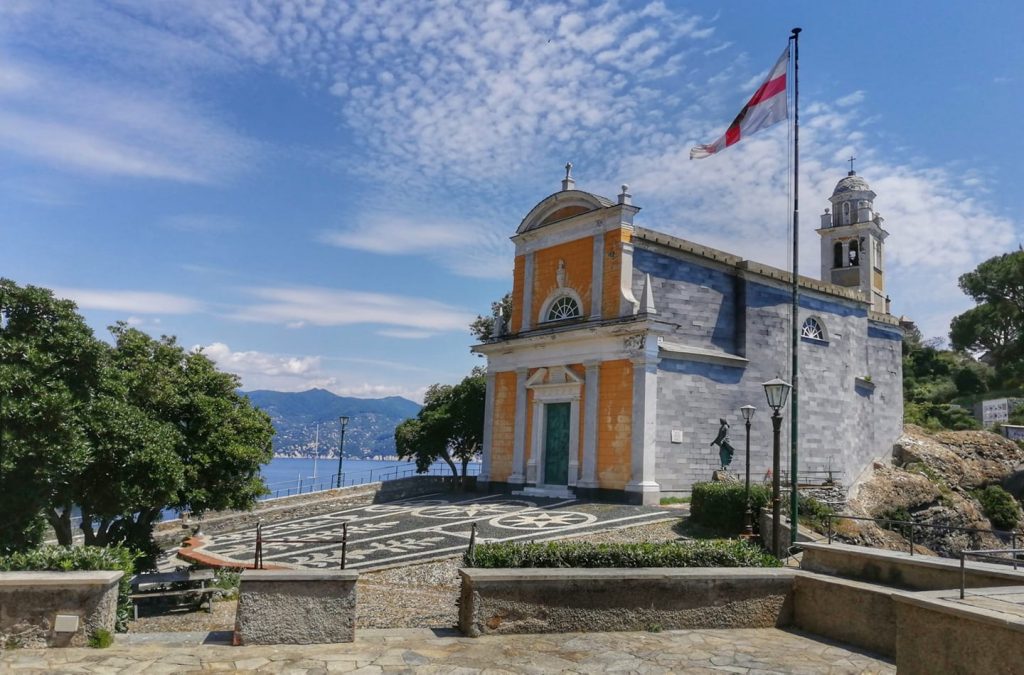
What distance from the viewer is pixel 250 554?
1695 centimetres

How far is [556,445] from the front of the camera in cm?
2480

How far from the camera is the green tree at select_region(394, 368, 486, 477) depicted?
1219 inches

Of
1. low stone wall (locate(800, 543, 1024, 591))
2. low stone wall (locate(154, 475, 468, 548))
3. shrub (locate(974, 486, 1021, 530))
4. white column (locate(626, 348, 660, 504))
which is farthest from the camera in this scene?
shrub (locate(974, 486, 1021, 530))

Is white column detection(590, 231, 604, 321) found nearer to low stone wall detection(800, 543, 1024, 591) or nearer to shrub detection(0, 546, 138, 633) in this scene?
low stone wall detection(800, 543, 1024, 591)

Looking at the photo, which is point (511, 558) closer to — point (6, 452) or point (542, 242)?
point (6, 452)

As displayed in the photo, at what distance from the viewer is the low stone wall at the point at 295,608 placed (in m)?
7.22

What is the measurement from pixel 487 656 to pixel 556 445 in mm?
17753

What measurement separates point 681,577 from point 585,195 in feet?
59.3

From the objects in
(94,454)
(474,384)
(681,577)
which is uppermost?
(474,384)

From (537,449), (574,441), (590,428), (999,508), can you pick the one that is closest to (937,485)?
(999,508)

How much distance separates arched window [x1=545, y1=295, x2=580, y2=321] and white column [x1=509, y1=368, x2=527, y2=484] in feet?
7.02

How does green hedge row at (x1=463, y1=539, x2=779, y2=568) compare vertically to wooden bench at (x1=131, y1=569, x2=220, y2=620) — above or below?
above

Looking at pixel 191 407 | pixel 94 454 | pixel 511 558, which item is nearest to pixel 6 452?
pixel 94 454

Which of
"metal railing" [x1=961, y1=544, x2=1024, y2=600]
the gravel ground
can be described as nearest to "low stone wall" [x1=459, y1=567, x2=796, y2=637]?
the gravel ground
